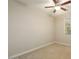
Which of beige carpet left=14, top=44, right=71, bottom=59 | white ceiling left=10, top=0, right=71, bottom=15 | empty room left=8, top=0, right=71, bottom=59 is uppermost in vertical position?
white ceiling left=10, top=0, right=71, bottom=15

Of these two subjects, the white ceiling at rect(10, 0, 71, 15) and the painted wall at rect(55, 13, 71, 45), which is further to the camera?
the white ceiling at rect(10, 0, 71, 15)

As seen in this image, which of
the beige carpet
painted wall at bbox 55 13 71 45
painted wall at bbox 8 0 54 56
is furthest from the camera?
painted wall at bbox 8 0 54 56

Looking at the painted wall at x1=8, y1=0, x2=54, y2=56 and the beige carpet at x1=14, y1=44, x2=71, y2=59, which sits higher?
the painted wall at x1=8, y1=0, x2=54, y2=56

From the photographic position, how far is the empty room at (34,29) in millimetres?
1469

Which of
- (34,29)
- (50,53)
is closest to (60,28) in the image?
(50,53)

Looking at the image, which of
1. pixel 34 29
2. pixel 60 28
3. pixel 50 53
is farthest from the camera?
pixel 34 29

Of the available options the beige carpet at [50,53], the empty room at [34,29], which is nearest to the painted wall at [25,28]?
the empty room at [34,29]

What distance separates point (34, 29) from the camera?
1.79 m

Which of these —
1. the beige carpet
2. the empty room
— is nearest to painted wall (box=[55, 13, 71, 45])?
the empty room

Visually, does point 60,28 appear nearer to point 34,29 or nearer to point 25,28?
point 34,29

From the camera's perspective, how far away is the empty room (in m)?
1.47

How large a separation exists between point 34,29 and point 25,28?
18cm

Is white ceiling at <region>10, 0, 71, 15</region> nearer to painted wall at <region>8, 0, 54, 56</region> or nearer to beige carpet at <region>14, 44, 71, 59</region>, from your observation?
painted wall at <region>8, 0, 54, 56</region>

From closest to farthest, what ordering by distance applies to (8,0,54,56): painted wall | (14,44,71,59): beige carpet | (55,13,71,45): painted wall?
(55,13,71,45): painted wall
(14,44,71,59): beige carpet
(8,0,54,56): painted wall
